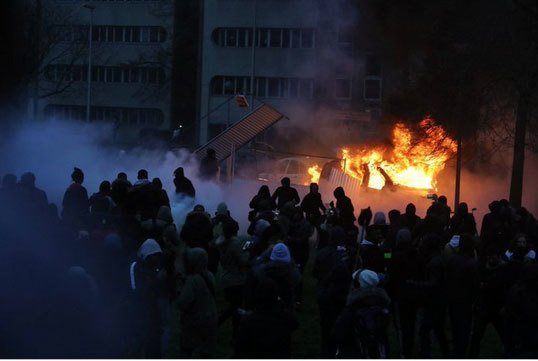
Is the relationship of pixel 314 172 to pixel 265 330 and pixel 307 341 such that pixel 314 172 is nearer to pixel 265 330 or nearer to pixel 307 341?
pixel 307 341

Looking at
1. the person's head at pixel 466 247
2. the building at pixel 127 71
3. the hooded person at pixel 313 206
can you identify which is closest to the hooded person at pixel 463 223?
the hooded person at pixel 313 206

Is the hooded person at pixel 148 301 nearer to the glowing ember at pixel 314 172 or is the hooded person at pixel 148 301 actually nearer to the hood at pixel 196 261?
the hood at pixel 196 261

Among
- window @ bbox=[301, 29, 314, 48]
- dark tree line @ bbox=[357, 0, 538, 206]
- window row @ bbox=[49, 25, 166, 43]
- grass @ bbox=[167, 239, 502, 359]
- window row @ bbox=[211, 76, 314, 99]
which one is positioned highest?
window row @ bbox=[49, 25, 166, 43]

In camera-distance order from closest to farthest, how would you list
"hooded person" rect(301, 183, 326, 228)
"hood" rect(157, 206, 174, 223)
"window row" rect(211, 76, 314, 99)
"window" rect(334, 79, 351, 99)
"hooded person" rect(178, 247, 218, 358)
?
"hooded person" rect(178, 247, 218, 358)
"hood" rect(157, 206, 174, 223)
"hooded person" rect(301, 183, 326, 228)
"window" rect(334, 79, 351, 99)
"window row" rect(211, 76, 314, 99)

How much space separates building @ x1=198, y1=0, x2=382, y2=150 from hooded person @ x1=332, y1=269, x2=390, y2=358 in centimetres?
2570

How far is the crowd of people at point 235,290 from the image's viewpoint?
6.82 meters

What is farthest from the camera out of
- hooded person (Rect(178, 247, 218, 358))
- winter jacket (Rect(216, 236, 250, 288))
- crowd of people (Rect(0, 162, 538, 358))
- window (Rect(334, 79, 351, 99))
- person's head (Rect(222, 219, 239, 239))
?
window (Rect(334, 79, 351, 99))

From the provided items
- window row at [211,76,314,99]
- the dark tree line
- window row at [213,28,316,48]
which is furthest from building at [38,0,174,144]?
the dark tree line

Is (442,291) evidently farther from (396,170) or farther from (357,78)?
(357,78)

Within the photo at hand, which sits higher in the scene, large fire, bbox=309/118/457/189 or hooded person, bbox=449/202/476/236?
large fire, bbox=309/118/457/189

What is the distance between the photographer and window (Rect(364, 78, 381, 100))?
38.9 m

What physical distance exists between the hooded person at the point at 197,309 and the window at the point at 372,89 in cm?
3172

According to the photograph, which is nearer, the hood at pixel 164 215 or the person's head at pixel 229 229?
the person's head at pixel 229 229

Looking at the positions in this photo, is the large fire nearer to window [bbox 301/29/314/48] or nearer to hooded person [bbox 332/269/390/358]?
window [bbox 301/29/314/48]
